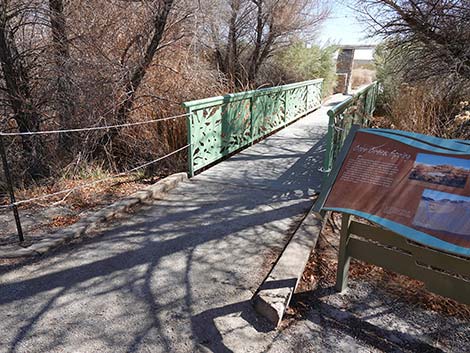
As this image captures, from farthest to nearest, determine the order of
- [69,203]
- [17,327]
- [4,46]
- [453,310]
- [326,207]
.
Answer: [4,46] → [69,203] → [453,310] → [326,207] → [17,327]

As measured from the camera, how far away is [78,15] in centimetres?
624

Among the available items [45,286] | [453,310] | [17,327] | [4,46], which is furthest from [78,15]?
[453,310]

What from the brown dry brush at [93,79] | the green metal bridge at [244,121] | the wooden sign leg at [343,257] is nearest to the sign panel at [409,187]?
the wooden sign leg at [343,257]

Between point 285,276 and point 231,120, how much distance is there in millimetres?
4116

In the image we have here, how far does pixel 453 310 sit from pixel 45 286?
10.7ft

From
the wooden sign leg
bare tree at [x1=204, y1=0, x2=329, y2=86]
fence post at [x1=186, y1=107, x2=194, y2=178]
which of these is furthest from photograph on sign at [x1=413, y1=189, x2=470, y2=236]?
bare tree at [x1=204, y1=0, x2=329, y2=86]

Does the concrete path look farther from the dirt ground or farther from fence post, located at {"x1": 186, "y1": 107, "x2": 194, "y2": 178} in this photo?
fence post, located at {"x1": 186, "y1": 107, "x2": 194, "y2": 178}

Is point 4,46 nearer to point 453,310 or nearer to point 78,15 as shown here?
point 78,15

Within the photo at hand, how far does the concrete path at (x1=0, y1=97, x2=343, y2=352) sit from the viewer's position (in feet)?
7.70

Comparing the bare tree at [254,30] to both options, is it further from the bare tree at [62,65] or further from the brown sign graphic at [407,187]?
the brown sign graphic at [407,187]

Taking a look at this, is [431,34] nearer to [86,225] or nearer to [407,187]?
[407,187]

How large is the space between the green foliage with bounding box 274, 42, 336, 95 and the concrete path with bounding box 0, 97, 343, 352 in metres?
12.6

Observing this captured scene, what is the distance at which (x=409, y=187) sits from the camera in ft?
7.68

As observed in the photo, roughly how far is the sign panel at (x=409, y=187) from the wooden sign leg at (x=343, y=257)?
0.26 m
